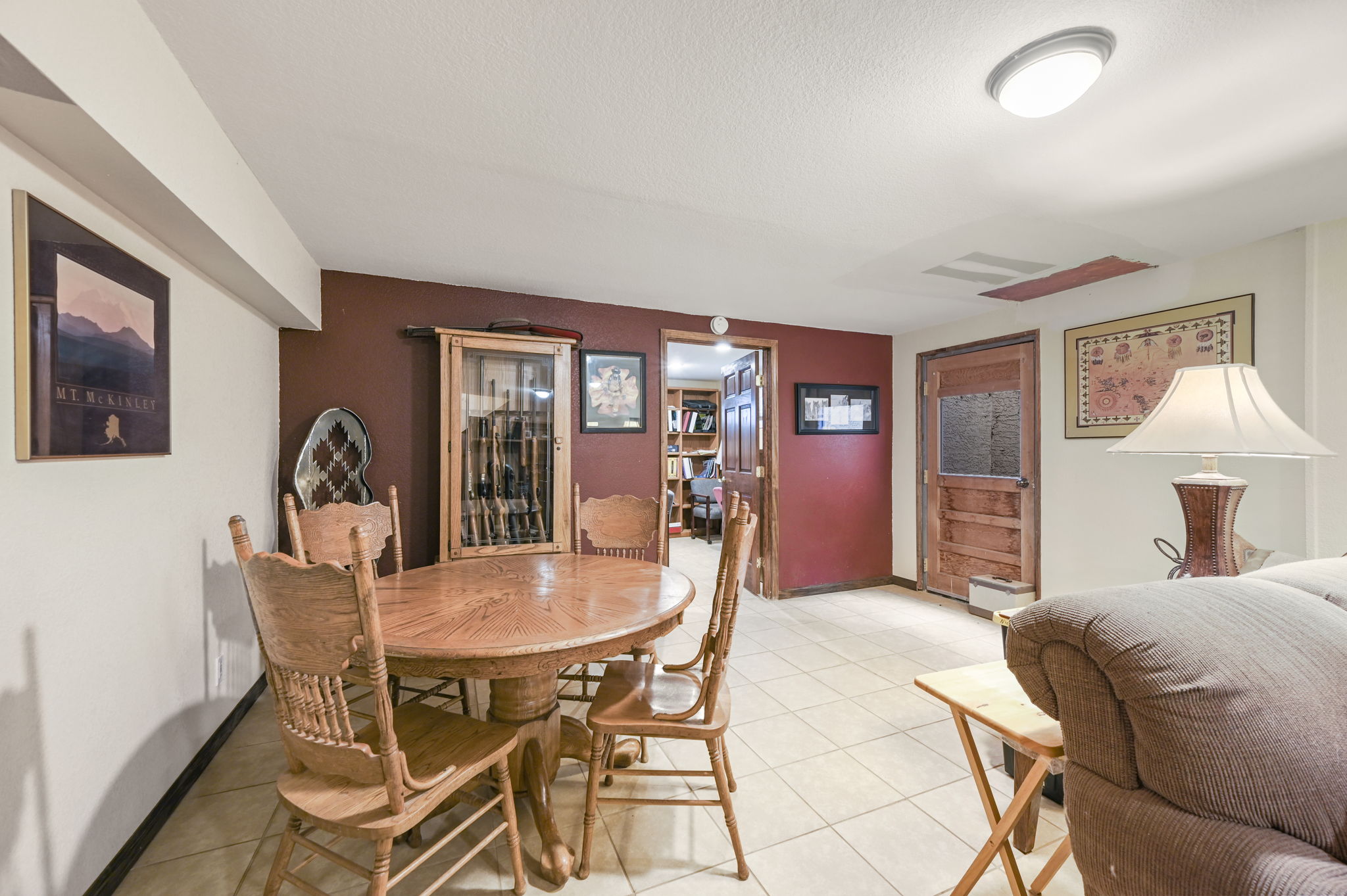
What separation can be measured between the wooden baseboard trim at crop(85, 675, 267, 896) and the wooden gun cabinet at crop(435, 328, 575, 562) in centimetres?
119

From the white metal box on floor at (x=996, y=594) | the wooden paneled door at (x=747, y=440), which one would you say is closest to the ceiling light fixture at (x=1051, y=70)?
the wooden paneled door at (x=747, y=440)

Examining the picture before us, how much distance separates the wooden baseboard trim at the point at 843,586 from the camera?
450 cm

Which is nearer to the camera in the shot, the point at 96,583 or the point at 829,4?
the point at 829,4

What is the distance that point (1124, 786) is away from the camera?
33.8 inches

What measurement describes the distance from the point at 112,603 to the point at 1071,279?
4.77m

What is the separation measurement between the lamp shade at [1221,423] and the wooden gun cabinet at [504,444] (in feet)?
9.08

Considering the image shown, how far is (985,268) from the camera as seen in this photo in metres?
3.09

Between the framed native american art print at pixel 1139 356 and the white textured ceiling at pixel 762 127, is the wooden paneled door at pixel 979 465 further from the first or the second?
the white textured ceiling at pixel 762 127

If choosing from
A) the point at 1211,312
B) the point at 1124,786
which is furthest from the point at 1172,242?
the point at 1124,786

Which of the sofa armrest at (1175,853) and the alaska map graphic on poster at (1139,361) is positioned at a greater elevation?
the alaska map graphic on poster at (1139,361)

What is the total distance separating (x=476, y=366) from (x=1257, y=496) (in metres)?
4.34

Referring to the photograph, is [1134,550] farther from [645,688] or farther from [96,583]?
[96,583]

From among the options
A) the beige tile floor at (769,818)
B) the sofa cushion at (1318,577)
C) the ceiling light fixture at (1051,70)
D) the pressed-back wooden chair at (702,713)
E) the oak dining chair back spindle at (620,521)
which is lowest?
the beige tile floor at (769,818)

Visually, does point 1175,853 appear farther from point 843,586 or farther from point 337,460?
point 843,586
